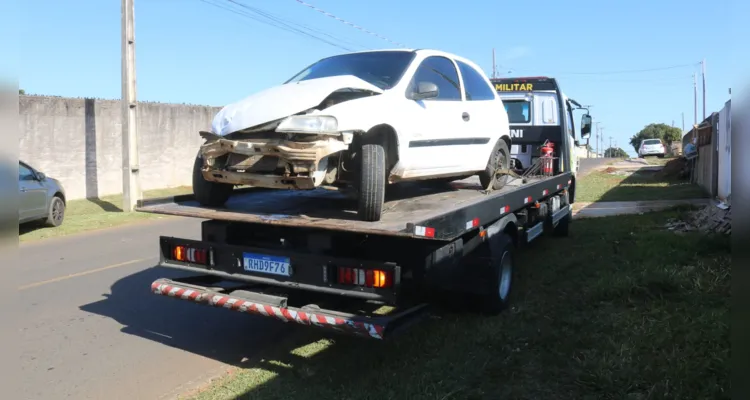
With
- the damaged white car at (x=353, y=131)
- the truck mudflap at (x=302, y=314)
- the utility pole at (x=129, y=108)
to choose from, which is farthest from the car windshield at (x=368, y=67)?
the utility pole at (x=129, y=108)

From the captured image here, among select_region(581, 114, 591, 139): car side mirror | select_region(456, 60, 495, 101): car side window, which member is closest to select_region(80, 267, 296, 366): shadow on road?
select_region(456, 60, 495, 101): car side window

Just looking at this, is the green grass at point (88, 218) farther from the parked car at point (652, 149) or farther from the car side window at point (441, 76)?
the parked car at point (652, 149)

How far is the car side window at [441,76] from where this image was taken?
19.0 ft

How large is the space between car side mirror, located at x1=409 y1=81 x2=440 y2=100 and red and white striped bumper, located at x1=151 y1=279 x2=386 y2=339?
233 cm

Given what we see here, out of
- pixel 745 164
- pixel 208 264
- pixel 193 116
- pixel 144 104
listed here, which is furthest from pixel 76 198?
pixel 745 164

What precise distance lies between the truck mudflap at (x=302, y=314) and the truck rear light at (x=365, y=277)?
0.24 meters

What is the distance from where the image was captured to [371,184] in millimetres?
4441

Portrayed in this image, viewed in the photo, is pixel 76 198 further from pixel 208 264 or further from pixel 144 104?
pixel 208 264

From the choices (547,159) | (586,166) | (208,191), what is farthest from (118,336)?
(586,166)

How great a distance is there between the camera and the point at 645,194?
17.3 meters

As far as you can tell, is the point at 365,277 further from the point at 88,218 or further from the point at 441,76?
the point at 88,218

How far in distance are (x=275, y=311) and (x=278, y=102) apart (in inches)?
68.7

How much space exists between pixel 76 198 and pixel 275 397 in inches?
636

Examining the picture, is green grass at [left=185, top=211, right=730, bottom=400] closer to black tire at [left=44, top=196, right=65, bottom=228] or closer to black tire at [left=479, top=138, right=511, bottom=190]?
black tire at [left=479, top=138, right=511, bottom=190]
